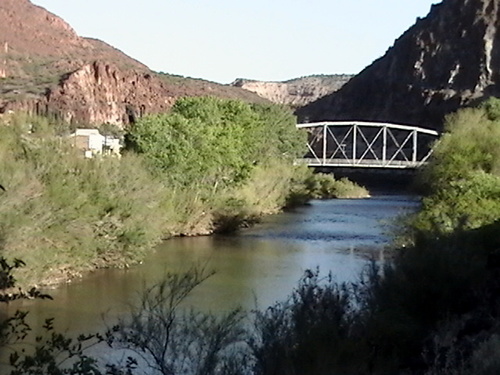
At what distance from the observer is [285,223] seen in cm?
4528

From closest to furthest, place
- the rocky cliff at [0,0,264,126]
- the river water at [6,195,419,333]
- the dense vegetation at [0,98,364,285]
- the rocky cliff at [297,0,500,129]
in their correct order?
the river water at [6,195,419,333] → the dense vegetation at [0,98,364,285] → the rocky cliff at [0,0,264,126] → the rocky cliff at [297,0,500,129]

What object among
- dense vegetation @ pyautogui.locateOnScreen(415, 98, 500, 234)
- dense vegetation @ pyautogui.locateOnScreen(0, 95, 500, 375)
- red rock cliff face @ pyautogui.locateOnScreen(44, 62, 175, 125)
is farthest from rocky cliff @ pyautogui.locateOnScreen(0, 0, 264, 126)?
dense vegetation @ pyautogui.locateOnScreen(0, 95, 500, 375)

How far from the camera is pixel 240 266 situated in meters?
28.6

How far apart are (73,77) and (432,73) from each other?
1796 inches

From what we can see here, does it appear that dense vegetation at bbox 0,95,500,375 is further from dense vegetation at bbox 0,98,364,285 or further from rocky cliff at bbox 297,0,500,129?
rocky cliff at bbox 297,0,500,129

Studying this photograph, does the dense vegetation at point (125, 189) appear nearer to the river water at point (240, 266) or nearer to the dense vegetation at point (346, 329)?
the river water at point (240, 266)

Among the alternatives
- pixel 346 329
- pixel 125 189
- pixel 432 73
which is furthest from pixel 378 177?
pixel 346 329

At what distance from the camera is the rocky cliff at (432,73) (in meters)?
116

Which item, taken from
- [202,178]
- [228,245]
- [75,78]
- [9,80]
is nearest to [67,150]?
[228,245]

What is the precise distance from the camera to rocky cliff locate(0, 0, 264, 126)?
9712cm

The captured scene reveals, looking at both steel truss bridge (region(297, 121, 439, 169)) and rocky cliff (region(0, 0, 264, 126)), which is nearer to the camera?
steel truss bridge (region(297, 121, 439, 169))

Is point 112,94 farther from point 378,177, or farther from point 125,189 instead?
point 125,189

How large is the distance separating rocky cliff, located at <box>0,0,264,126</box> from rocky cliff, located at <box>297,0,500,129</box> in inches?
582

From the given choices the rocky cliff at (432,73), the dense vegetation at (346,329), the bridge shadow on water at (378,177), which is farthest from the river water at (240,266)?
the rocky cliff at (432,73)
